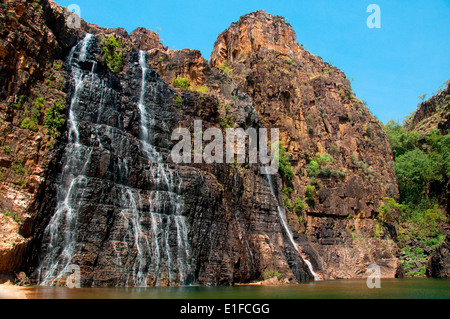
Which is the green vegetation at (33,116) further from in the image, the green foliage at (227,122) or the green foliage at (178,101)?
the green foliage at (227,122)

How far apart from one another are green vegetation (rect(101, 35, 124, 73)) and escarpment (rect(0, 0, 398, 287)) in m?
0.16

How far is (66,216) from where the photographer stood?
62.4 ft

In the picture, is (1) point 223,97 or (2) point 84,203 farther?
(1) point 223,97

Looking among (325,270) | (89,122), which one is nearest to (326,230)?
(325,270)

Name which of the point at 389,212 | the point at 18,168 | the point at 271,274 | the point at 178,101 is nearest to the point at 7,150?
the point at 18,168

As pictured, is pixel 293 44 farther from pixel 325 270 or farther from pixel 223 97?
pixel 325 270

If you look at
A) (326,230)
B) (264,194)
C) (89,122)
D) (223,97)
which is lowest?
(326,230)

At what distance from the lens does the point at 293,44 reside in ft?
176

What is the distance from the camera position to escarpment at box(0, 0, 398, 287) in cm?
1889

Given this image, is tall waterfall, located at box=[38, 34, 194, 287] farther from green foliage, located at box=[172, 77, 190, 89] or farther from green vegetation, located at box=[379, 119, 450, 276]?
green vegetation, located at box=[379, 119, 450, 276]

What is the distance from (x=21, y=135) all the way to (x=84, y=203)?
494 cm

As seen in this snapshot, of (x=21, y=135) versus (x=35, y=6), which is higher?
(x=35, y=6)

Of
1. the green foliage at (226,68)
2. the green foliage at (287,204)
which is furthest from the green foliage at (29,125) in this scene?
the green foliage at (226,68)

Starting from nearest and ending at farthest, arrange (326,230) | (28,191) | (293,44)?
(28,191)
(326,230)
(293,44)
